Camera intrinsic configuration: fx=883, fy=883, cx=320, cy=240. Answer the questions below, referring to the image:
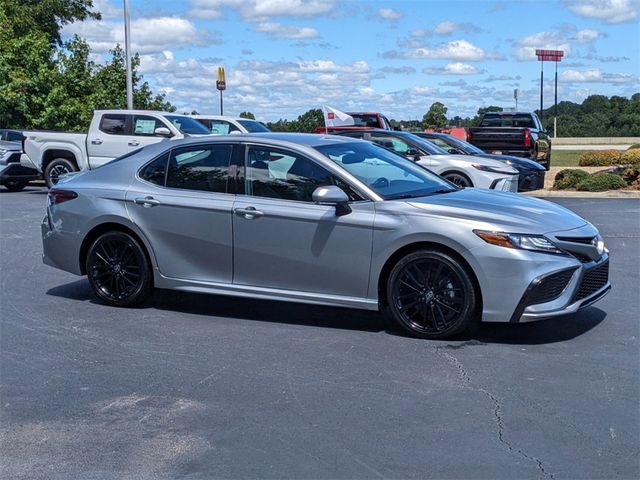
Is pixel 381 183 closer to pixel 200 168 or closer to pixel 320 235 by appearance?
pixel 320 235

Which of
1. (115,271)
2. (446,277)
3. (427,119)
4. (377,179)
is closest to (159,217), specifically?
(115,271)

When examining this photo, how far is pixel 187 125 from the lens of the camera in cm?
1944

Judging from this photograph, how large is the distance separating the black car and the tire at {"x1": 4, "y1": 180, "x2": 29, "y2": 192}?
386 inches

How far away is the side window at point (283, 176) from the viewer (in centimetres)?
711

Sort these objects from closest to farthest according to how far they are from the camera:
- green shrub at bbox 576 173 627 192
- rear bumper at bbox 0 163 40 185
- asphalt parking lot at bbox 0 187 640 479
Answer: asphalt parking lot at bbox 0 187 640 479 → green shrub at bbox 576 173 627 192 → rear bumper at bbox 0 163 40 185

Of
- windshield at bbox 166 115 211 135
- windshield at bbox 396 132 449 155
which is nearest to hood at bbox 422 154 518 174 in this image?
windshield at bbox 396 132 449 155

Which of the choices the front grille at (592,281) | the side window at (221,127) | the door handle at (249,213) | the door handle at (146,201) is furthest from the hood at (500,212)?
the side window at (221,127)

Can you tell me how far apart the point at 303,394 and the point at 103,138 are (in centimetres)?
1503

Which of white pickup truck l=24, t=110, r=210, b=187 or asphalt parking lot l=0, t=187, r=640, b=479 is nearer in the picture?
asphalt parking lot l=0, t=187, r=640, b=479

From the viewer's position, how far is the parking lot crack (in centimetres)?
436

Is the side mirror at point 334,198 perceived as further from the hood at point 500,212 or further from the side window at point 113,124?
the side window at point 113,124

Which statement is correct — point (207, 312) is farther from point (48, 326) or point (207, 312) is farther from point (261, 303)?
point (48, 326)

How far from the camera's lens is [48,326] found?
290 inches

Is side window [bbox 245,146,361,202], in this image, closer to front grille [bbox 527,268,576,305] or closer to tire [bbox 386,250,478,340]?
tire [bbox 386,250,478,340]
